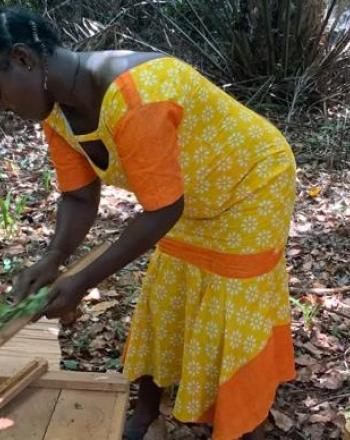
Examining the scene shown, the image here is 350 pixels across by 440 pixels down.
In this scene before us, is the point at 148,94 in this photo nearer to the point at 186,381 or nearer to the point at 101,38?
the point at 186,381

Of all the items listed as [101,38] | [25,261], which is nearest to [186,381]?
[25,261]

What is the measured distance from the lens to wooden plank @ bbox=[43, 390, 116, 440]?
184cm

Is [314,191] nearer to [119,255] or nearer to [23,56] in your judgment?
[119,255]

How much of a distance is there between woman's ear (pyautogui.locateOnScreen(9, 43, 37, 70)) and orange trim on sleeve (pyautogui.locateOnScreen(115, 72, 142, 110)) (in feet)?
0.65

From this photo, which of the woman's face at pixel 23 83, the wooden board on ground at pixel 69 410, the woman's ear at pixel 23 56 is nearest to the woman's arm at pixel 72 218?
the wooden board on ground at pixel 69 410

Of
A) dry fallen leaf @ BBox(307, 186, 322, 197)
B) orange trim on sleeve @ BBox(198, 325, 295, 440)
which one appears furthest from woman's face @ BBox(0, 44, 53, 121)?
dry fallen leaf @ BBox(307, 186, 322, 197)

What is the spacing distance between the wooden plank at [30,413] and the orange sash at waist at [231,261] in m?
0.57

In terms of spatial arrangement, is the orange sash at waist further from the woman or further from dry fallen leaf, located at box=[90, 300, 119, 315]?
dry fallen leaf, located at box=[90, 300, 119, 315]

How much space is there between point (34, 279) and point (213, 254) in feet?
1.74

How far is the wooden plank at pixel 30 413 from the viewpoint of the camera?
1.83 metres

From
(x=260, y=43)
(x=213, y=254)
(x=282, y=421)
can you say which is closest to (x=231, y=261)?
(x=213, y=254)

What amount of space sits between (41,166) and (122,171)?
11.1 feet

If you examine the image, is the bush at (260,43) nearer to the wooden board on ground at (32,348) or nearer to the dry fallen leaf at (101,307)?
the dry fallen leaf at (101,307)

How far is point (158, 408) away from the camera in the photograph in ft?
8.10
